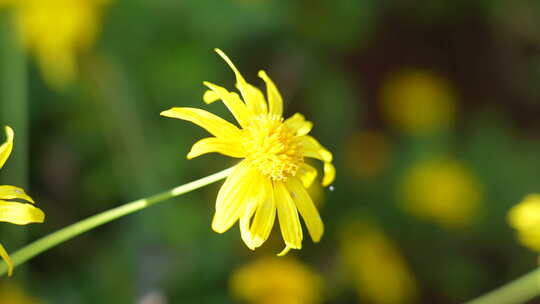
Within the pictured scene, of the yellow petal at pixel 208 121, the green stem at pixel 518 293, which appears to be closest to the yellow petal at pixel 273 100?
the yellow petal at pixel 208 121

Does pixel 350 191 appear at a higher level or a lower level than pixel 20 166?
lower

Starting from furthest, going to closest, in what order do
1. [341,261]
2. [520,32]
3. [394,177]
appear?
[520,32] < [394,177] < [341,261]

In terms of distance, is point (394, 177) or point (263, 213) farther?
point (394, 177)

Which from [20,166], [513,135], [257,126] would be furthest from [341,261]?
[257,126]

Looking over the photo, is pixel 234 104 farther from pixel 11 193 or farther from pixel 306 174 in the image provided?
pixel 11 193

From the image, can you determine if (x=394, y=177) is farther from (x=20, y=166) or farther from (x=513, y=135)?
(x=20, y=166)

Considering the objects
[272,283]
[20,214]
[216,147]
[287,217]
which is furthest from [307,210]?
[272,283]

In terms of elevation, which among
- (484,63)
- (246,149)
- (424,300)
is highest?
(246,149)
